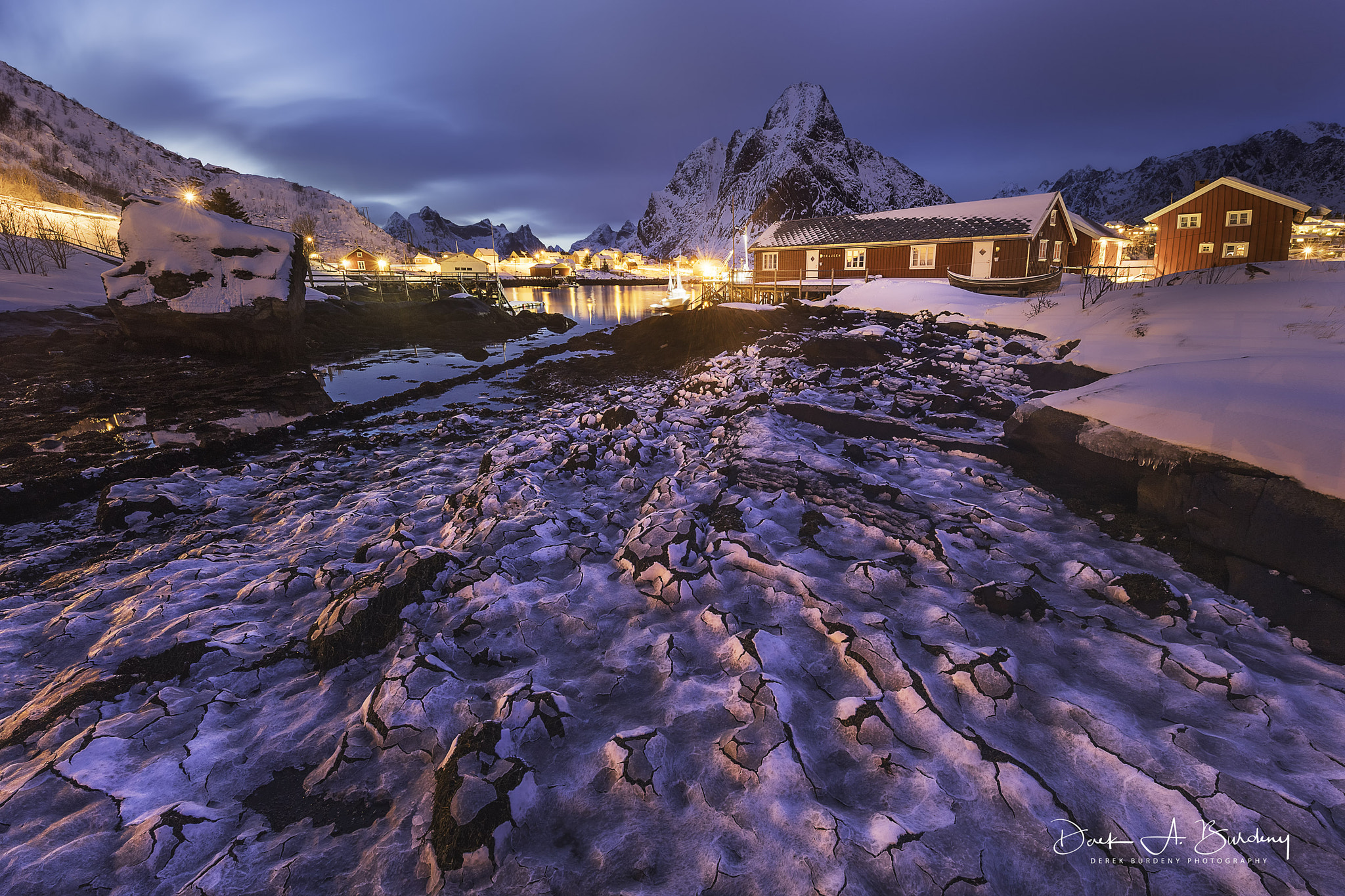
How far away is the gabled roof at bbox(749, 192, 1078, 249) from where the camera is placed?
27703 millimetres

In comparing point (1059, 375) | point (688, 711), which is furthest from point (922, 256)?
point (688, 711)

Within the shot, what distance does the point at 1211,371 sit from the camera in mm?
5469

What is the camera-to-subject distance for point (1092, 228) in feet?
113

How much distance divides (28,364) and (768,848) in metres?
20.9

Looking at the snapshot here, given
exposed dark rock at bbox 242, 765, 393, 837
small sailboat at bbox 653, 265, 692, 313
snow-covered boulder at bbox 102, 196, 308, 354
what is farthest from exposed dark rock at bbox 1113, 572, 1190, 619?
small sailboat at bbox 653, 265, 692, 313

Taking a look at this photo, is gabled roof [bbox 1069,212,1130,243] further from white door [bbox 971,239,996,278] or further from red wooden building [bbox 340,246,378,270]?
red wooden building [bbox 340,246,378,270]

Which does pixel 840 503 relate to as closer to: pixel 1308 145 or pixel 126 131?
pixel 126 131

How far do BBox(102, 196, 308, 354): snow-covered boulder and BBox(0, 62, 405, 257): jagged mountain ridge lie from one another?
48.5 m

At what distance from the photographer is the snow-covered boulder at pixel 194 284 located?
15562 mm

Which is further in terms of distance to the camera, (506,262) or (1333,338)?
(506,262)

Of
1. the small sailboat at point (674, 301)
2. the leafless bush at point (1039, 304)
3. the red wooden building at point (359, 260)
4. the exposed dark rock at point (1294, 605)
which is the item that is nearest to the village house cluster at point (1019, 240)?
the small sailboat at point (674, 301)

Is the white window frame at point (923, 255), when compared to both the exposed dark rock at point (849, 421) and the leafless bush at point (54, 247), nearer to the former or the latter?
the exposed dark rock at point (849, 421)

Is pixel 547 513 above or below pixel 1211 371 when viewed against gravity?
below

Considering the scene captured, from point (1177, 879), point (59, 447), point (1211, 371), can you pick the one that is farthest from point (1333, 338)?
point (59, 447)
